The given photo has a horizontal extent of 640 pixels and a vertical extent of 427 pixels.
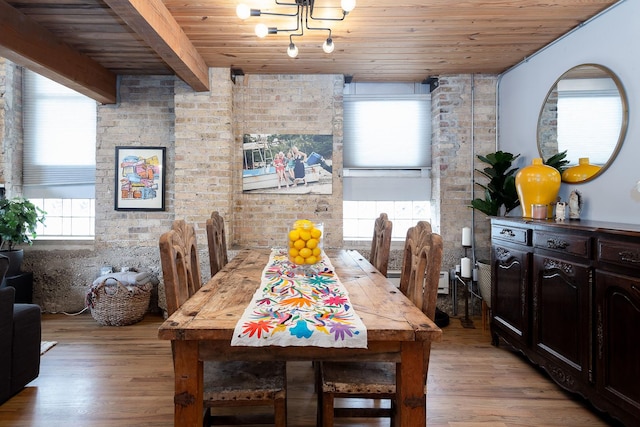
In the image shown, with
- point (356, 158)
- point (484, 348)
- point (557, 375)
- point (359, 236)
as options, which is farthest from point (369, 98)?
point (557, 375)

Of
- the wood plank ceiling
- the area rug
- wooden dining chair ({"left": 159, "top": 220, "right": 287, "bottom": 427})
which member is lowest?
the area rug

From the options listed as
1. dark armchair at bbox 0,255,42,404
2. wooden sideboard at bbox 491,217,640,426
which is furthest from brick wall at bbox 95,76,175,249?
wooden sideboard at bbox 491,217,640,426

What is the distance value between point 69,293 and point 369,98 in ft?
13.4

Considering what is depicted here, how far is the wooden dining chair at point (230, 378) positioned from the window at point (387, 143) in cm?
297

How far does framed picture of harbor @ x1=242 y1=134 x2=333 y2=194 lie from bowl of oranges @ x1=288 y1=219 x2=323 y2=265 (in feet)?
7.37

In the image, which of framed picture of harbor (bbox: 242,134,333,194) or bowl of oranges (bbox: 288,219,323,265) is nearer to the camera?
bowl of oranges (bbox: 288,219,323,265)

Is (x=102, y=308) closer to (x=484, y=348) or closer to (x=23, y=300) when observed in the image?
(x=23, y=300)

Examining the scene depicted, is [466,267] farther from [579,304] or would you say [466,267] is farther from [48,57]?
[48,57]

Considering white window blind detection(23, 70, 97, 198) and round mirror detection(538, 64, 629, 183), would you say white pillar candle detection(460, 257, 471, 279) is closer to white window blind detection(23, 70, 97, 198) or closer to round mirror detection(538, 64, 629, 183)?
round mirror detection(538, 64, 629, 183)

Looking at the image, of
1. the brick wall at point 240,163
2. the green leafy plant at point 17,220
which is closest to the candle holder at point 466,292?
the brick wall at point 240,163

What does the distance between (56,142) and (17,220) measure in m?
1.18

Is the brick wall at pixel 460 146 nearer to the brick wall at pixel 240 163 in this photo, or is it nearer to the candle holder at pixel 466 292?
the brick wall at pixel 240 163

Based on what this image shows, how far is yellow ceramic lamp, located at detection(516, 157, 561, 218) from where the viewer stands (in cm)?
308

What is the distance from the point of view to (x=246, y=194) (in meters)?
4.41
